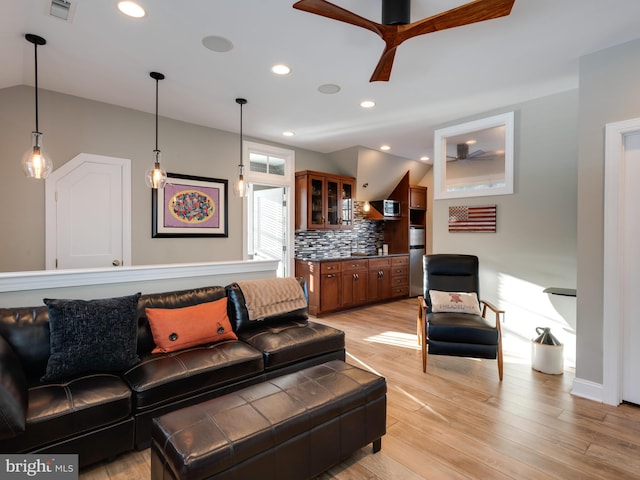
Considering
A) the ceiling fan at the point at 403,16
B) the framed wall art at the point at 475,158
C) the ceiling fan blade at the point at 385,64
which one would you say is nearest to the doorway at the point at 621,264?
the framed wall art at the point at 475,158

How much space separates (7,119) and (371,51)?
3.49m

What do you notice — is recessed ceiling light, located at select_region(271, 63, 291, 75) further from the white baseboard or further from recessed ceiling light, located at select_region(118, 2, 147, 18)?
the white baseboard

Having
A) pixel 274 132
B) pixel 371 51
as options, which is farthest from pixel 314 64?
pixel 274 132

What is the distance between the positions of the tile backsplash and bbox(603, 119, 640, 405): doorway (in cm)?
410

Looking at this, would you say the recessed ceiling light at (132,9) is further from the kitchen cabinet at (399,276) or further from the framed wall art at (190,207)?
the kitchen cabinet at (399,276)

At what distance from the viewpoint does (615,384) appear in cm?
250

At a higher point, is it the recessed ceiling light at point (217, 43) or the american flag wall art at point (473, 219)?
the recessed ceiling light at point (217, 43)

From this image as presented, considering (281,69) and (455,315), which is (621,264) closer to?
(455,315)

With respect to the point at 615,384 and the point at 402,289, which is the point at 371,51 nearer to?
the point at 615,384

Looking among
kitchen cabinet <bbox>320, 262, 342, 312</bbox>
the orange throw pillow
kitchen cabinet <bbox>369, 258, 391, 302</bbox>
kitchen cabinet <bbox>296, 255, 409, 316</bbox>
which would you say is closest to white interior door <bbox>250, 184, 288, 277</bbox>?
kitchen cabinet <bbox>296, 255, 409, 316</bbox>

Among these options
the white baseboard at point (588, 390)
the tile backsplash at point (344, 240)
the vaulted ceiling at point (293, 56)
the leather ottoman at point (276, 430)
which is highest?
the vaulted ceiling at point (293, 56)

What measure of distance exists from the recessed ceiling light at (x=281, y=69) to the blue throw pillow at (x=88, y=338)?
2.31 m

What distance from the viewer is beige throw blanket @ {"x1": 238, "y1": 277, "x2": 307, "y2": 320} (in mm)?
2929

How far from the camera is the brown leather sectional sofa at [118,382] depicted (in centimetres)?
160
